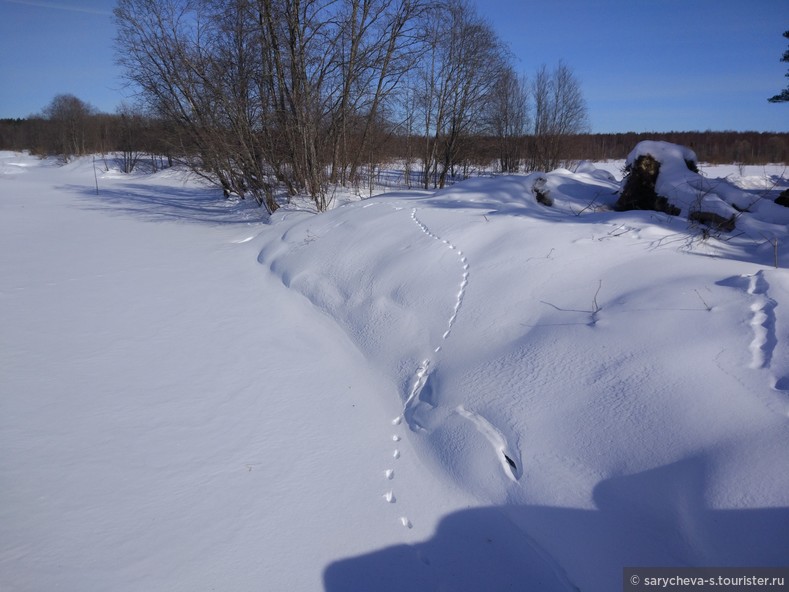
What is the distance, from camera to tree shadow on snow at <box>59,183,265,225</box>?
13.7m

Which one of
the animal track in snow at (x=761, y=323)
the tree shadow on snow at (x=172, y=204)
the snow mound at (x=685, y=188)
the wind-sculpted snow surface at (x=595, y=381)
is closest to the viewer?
the wind-sculpted snow surface at (x=595, y=381)

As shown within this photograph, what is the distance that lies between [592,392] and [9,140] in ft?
246

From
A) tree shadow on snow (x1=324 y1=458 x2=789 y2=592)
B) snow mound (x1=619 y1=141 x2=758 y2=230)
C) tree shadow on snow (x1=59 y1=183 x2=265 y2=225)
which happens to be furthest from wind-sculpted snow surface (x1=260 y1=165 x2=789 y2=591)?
tree shadow on snow (x1=59 y1=183 x2=265 y2=225)

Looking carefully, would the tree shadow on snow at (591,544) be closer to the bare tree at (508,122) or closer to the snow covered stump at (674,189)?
the snow covered stump at (674,189)

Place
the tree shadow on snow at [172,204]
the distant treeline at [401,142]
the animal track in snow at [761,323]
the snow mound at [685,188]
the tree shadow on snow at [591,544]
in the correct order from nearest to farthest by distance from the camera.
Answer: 1. the tree shadow on snow at [591,544]
2. the animal track in snow at [761,323]
3. the snow mound at [685,188]
4. the tree shadow on snow at [172,204]
5. the distant treeline at [401,142]

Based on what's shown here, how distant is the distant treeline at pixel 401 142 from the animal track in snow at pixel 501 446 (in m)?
11.7

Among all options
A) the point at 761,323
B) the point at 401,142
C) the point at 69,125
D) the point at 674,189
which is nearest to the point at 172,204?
the point at 401,142

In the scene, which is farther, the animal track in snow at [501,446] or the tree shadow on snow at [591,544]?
the animal track in snow at [501,446]

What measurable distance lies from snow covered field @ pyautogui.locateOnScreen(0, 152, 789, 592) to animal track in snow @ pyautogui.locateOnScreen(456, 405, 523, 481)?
1cm

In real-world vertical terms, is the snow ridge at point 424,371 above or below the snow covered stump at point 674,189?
below

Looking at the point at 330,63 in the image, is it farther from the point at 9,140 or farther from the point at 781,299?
the point at 9,140

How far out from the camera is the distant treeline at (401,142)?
62.3 feet

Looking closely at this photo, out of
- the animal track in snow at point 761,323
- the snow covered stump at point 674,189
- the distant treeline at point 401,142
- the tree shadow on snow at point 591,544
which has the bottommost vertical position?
the tree shadow on snow at point 591,544

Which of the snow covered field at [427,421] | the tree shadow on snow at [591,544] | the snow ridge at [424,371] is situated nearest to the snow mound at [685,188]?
the snow covered field at [427,421]
